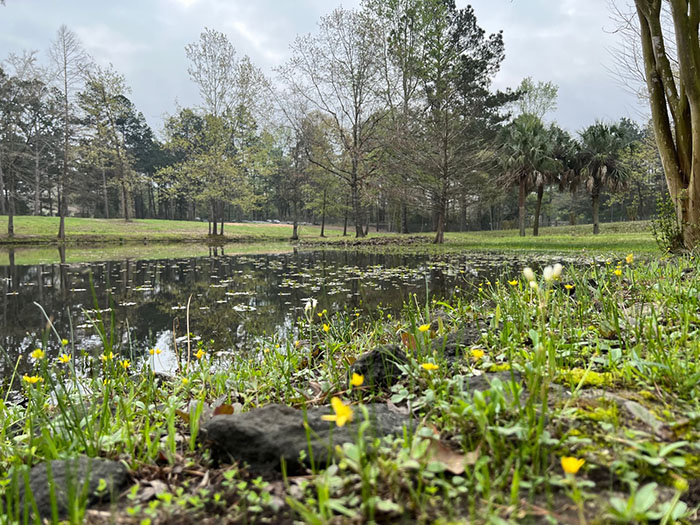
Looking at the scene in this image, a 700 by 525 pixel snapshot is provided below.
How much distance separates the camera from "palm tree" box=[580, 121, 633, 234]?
77.6 ft

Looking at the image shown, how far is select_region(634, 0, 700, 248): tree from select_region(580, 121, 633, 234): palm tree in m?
21.5

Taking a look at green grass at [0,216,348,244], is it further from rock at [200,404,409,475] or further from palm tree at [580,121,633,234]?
rock at [200,404,409,475]

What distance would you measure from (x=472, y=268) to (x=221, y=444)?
25.3ft

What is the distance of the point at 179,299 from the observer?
221 inches

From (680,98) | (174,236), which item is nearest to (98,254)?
(174,236)

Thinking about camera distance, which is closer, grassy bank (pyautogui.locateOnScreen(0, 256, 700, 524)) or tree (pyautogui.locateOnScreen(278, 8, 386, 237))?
grassy bank (pyautogui.locateOnScreen(0, 256, 700, 524))

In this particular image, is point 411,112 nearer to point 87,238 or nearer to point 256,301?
point 256,301

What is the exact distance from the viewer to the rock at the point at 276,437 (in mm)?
1120

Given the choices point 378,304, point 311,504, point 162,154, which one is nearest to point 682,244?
point 378,304

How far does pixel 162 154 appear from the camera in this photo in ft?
160

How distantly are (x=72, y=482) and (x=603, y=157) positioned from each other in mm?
29114

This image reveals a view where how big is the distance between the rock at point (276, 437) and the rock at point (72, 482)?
0.28 m

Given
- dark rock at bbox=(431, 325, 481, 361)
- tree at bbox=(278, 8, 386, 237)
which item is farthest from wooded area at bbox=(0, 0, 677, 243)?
dark rock at bbox=(431, 325, 481, 361)

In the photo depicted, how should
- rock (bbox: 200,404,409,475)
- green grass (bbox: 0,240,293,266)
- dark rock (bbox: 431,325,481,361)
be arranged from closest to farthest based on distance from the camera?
rock (bbox: 200,404,409,475) < dark rock (bbox: 431,325,481,361) < green grass (bbox: 0,240,293,266)
